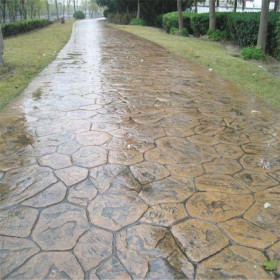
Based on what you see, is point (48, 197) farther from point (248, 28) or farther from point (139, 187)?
point (248, 28)

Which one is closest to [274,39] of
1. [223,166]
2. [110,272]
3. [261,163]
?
[261,163]

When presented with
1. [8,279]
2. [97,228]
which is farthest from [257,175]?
[8,279]

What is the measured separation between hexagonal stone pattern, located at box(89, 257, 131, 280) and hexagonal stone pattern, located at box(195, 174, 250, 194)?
1.31 m

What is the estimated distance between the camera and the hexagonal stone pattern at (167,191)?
10.3 feet

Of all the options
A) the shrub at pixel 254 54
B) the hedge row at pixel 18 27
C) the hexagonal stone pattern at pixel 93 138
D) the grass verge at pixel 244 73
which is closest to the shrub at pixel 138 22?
the hedge row at pixel 18 27

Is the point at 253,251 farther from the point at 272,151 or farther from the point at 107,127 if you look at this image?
the point at 107,127

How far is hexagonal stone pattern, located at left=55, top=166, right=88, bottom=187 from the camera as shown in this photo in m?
3.44

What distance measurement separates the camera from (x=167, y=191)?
129 inches

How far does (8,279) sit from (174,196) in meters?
1.64

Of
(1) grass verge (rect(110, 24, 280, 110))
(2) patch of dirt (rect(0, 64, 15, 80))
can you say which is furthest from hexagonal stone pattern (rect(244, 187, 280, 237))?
(2) patch of dirt (rect(0, 64, 15, 80))

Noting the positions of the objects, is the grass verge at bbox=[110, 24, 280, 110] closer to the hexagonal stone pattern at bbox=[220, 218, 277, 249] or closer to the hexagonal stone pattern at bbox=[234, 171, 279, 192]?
the hexagonal stone pattern at bbox=[234, 171, 279, 192]

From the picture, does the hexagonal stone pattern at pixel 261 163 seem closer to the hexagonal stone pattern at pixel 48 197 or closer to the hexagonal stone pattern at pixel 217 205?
the hexagonal stone pattern at pixel 217 205

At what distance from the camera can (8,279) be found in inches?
89.3

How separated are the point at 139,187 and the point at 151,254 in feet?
3.10
